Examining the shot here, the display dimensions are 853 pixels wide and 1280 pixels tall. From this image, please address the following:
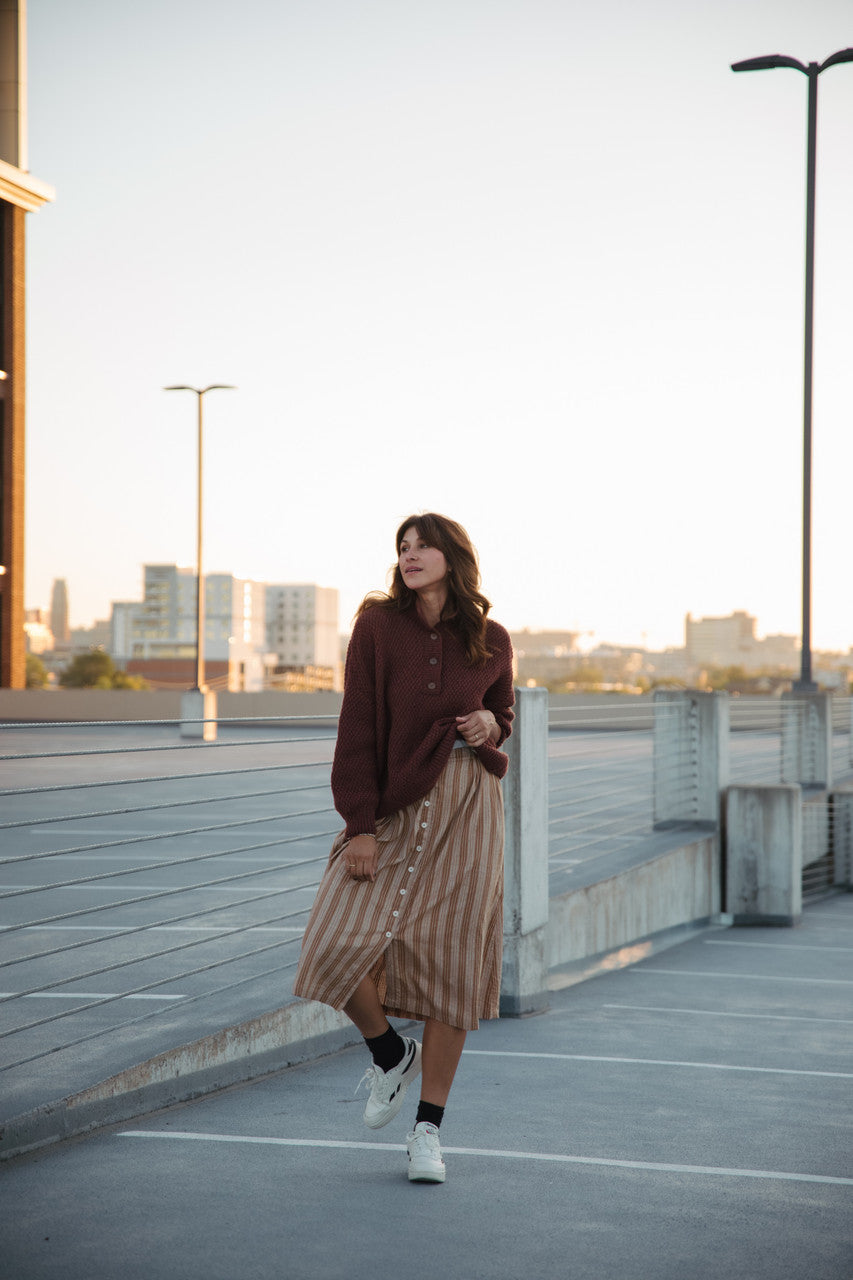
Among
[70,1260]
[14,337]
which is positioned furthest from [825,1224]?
[14,337]

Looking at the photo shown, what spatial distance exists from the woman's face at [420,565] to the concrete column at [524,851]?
266 centimetres

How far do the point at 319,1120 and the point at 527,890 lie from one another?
2451mm

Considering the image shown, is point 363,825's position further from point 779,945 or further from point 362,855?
point 779,945

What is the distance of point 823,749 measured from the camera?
53.1ft

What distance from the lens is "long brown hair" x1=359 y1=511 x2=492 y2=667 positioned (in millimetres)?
3963

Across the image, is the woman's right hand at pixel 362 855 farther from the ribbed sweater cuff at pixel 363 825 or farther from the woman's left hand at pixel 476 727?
the woman's left hand at pixel 476 727

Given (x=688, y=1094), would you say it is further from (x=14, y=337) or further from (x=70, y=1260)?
(x=14, y=337)

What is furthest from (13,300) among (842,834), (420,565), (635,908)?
(420,565)

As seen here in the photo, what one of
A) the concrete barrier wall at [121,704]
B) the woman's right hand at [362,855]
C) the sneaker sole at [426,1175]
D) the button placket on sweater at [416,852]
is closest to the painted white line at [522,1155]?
the sneaker sole at [426,1175]

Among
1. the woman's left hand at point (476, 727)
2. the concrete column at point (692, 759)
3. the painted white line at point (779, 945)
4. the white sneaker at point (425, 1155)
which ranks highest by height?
the woman's left hand at point (476, 727)

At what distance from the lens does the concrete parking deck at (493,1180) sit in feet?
11.0

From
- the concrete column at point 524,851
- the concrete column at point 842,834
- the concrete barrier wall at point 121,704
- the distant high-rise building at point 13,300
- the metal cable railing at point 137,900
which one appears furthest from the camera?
the distant high-rise building at point 13,300

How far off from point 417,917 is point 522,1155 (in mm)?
1000

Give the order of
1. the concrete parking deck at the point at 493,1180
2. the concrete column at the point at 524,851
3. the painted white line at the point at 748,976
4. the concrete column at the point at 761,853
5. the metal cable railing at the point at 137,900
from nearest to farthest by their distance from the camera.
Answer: the concrete parking deck at the point at 493,1180 < the metal cable railing at the point at 137,900 < the concrete column at the point at 524,851 < the painted white line at the point at 748,976 < the concrete column at the point at 761,853
